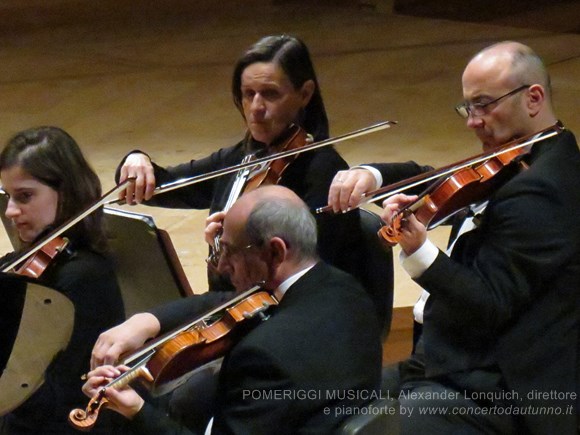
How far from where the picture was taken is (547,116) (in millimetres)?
2438

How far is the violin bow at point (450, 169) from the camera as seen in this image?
94.3 inches

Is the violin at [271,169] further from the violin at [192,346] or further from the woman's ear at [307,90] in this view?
the violin at [192,346]

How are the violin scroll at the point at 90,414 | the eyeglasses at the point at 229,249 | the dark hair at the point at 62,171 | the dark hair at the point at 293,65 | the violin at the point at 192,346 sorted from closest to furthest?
the violin scroll at the point at 90,414 < the violin at the point at 192,346 < the eyeglasses at the point at 229,249 < the dark hair at the point at 62,171 < the dark hair at the point at 293,65

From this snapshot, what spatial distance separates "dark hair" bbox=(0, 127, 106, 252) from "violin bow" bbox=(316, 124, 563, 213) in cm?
50

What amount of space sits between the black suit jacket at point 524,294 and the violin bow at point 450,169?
23mm

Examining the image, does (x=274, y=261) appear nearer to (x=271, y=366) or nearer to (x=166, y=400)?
(x=271, y=366)

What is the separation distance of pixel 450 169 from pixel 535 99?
225 millimetres

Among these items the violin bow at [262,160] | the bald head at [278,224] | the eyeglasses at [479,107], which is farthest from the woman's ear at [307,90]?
the bald head at [278,224]

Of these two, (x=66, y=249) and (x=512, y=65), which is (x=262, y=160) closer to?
(x=66, y=249)

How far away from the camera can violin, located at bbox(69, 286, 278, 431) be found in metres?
2.04

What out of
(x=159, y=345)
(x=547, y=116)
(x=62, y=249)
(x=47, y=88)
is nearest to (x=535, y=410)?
(x=547, y=116)

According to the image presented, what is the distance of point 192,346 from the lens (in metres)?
2.04

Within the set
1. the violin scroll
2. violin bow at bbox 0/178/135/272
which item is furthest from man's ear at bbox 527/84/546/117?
the violin scroll

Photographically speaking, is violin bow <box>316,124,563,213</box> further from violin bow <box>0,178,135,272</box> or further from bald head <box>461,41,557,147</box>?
violin bow <box>0,178,135,272</box>
